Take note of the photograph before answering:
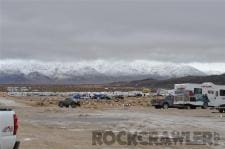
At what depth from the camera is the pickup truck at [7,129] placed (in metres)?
10.4

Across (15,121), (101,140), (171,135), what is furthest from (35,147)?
(171,135)

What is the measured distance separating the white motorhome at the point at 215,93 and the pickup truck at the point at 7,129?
44059 millimetres

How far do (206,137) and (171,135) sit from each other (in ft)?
4.71

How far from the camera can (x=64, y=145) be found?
17391 millimetres

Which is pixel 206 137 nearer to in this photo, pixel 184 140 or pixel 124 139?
pixel 184 140

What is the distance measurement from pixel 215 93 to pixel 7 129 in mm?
45172

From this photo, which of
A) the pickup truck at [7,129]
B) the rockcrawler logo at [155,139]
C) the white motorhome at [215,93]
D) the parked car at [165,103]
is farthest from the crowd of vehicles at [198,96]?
the pickup truck at [7,129]

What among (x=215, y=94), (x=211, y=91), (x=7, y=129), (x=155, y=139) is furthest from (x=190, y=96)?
(x=7, y=129)

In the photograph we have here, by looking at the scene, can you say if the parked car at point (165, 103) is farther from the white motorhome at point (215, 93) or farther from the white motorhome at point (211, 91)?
the white motorhome at point (215, 93)

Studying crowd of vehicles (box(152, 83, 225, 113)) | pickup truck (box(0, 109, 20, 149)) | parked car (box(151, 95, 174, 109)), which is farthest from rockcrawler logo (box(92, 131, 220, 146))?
parked car (box(151, 95, 174, 109))

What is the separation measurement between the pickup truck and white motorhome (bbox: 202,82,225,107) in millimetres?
44059

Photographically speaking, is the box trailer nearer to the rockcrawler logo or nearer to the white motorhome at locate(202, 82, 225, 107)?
the white motorhome at locate(202, 82, 225, 107)

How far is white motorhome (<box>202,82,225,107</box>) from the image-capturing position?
2103 inches

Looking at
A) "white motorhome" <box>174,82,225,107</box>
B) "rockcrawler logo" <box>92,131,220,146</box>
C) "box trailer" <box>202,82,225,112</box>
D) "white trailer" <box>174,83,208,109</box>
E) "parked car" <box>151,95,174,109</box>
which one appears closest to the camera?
"rockcrawler logo" <box>92,131,220,146</box>
